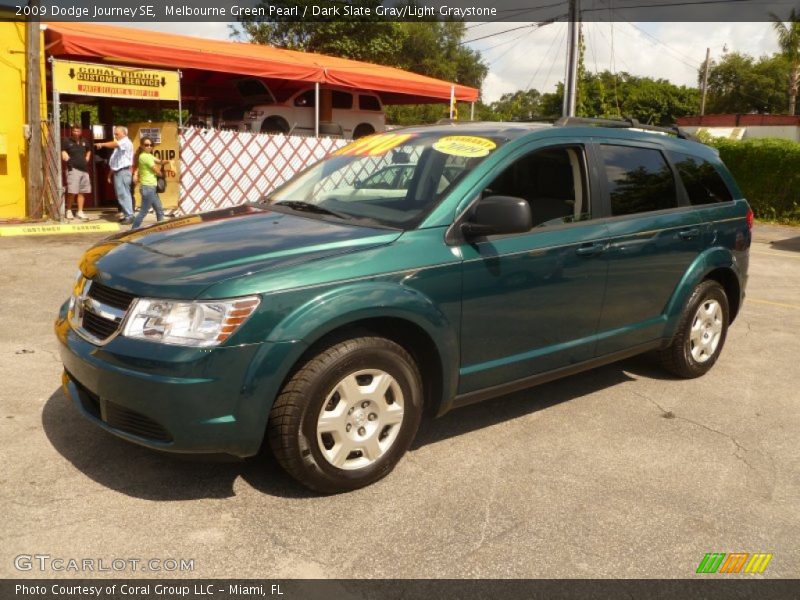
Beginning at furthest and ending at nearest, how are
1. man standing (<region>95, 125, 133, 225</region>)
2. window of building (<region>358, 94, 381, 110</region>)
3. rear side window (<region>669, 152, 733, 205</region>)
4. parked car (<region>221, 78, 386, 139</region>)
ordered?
window of building (<region>358, 94, 381, 110</region>) → parked car (<region>221, 78, 386, 139</region>) → man standing (<region>95, 125, 133, 225</region>) → rear side window (<region>669, 152, 733, 205</region>)

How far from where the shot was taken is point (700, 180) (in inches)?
199

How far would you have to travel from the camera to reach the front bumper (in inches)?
113

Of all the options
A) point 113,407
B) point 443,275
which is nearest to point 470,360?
point 443,275

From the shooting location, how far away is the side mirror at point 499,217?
342 centimetres

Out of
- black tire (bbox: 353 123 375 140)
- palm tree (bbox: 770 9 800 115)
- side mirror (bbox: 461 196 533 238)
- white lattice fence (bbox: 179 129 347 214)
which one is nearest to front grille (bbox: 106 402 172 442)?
side mirror (bbox: 461 196 533 238)

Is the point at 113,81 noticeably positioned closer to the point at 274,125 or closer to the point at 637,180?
the point at 274,125

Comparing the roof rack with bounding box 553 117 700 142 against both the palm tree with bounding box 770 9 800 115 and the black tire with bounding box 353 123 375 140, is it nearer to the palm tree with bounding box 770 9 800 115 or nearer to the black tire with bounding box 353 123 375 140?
the black tire with bounding box 353 123 375 140

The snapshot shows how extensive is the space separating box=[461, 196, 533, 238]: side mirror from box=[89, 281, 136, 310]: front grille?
158 centimetres

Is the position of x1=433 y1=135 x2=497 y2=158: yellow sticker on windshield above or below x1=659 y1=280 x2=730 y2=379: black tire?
above

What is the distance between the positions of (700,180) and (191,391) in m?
3.84

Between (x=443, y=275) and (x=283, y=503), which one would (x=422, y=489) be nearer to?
(x=283, y=503)

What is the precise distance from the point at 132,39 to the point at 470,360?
12851mm

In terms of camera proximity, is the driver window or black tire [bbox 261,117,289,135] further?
black tire [bbox 261,117,289,135]

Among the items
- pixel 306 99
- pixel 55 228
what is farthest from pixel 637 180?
pixel 306 99
